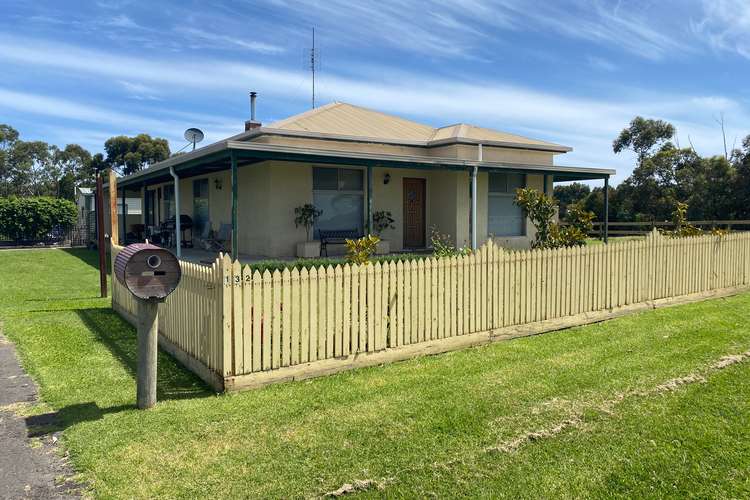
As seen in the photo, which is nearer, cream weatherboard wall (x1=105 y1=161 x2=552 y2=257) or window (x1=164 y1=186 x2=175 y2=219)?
cream weatherboard wall (x1=105 y1=161 x2=552 y2=257)

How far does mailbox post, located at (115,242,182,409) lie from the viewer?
185 inches

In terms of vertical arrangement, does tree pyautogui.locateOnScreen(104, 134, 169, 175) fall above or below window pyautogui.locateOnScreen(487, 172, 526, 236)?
above

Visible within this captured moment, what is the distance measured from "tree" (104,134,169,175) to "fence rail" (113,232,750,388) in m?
60.9

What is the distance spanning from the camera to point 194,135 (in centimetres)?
1897

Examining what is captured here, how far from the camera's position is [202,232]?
1972cm

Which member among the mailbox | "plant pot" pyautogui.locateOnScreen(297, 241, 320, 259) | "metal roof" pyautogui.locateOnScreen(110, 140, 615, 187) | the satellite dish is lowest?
"plant pot" pyautogui.locateOnScreen(297, 241, 320, 259)

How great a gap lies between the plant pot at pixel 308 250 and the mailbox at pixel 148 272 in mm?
10031

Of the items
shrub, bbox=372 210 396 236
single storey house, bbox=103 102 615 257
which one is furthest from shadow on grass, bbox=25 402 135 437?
shrub, bbox=372 210 396 236

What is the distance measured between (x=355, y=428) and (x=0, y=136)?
7060 centimetres

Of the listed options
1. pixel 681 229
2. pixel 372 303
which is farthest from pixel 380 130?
pixel 372 303

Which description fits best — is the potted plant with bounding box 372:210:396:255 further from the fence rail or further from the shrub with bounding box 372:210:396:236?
the fence rail

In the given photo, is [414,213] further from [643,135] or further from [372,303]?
[643,135]

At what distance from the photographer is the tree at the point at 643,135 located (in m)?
36.9

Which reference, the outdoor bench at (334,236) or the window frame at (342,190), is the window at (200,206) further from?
the outdoor bench at (334,236)
